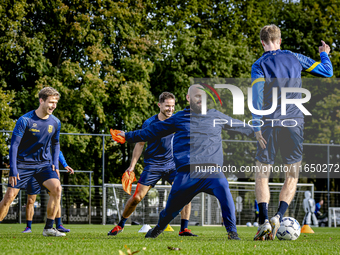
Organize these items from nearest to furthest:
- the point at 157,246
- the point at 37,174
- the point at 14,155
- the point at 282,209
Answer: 1. the point at 157,246
2. the point at 282,209
3. the point at 14,155
4. the point at 37,174

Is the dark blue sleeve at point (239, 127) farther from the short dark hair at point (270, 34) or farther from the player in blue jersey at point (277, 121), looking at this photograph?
the short dark hair at point (270, 34)

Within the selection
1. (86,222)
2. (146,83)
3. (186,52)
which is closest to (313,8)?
(186,52)

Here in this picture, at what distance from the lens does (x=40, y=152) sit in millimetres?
7461

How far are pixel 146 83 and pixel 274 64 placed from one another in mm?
16684

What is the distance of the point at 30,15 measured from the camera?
2230cm

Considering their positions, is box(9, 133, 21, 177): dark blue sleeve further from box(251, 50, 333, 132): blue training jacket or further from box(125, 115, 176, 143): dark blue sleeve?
box(251, 50, 333, 132): blue training jacket

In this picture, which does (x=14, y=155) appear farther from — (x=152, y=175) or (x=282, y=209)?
(x=282, y=209)

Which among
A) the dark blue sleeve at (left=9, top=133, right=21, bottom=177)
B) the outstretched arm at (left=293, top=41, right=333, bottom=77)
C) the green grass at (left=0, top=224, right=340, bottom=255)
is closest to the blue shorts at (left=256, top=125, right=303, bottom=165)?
the outstretched arm at (left=293, top=41, right=333, bottom=77)

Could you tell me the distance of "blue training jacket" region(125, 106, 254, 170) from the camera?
578 centimetres

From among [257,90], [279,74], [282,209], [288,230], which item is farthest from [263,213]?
[279,74]

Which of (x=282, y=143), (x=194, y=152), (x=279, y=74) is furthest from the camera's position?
(x=279, y=74)

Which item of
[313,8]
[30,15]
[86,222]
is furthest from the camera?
[313,8]

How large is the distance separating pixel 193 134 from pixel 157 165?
7.85 feet

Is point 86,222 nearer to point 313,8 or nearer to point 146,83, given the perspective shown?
point 146,83
